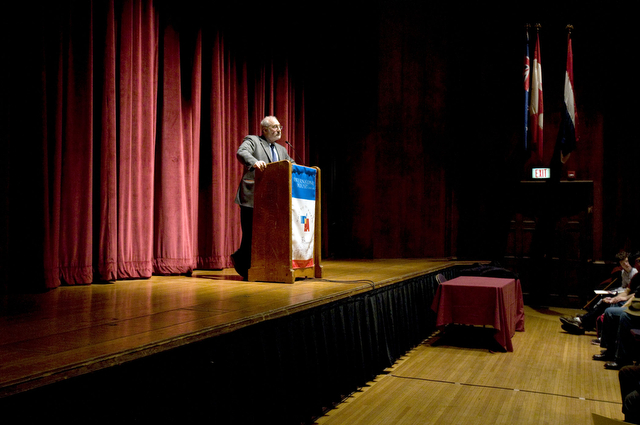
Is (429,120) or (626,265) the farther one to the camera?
(429,120)

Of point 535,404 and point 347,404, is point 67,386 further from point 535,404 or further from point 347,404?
point 535,404

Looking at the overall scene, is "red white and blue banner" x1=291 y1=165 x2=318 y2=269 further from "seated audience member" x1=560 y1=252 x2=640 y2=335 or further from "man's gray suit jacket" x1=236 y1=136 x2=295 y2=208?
"seated audience member" x1=560 y1=252 x2=640 y2=335

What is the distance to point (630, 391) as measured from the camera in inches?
81.8

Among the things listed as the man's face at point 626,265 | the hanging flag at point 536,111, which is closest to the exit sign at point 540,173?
the hanging flag at point 536,111

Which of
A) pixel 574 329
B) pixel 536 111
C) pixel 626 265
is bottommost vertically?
pixel 574 329

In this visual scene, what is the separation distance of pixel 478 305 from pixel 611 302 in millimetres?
1169

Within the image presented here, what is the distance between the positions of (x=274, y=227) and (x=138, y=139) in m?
1.41

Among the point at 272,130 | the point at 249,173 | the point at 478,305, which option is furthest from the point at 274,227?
the point at 478,305

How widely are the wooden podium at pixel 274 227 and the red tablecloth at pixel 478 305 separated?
1.41 meters

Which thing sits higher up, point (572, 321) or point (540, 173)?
point (540, 173)

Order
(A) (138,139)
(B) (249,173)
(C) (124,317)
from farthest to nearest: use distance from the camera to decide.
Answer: (A) (138,139) < (B) (249,173) < (C) (124,317)

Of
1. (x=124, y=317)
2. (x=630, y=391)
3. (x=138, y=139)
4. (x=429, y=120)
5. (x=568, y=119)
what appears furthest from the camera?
(x=429, y=120)

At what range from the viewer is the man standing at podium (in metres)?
3.63

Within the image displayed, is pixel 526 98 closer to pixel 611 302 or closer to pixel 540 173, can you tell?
pixel 540 173
